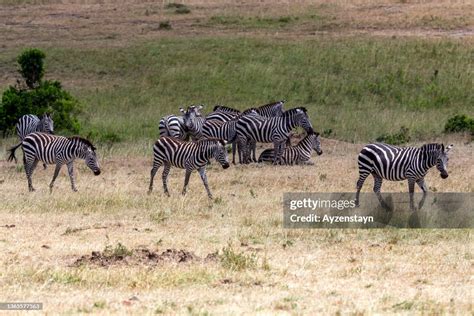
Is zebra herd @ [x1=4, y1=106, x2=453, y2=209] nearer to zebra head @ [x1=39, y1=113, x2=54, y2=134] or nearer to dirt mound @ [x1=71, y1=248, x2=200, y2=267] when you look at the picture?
zebra head @ [x1=39, y1=113, x2=54, y2=134]

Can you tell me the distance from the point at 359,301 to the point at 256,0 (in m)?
45.4

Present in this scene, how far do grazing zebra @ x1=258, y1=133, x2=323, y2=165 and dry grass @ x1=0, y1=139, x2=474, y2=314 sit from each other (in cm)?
292

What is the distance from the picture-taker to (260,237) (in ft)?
43.4

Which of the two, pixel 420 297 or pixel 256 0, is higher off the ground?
pixel 256 0

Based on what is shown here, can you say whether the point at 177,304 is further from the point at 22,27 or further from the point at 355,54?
the point at 22,27

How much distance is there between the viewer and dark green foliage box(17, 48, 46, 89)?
2912cm

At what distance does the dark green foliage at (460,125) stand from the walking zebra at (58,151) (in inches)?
425

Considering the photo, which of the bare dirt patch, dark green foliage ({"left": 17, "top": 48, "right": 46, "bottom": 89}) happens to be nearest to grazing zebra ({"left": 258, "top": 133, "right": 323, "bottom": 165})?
dark green foliage ({"left": 17, "top": 48, "right": 46, "bottom": 89})

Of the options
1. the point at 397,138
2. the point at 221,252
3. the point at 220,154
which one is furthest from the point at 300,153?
the point at 221,252

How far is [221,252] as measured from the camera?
12188 mm

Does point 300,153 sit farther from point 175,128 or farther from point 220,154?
point 220,154

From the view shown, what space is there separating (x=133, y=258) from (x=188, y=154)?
604 cm

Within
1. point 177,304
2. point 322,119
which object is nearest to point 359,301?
point 177,304

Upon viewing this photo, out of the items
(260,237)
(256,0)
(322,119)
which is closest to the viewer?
(260,237)
